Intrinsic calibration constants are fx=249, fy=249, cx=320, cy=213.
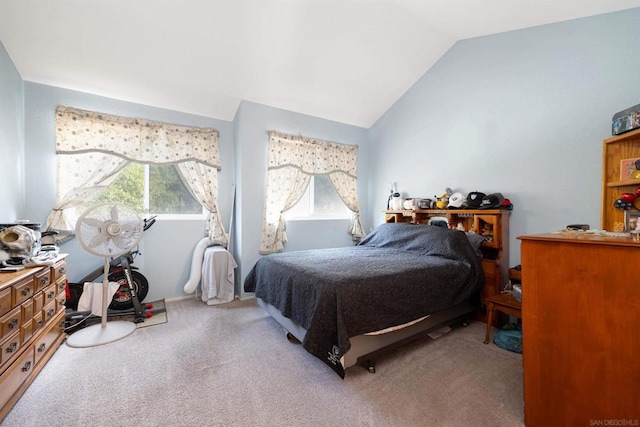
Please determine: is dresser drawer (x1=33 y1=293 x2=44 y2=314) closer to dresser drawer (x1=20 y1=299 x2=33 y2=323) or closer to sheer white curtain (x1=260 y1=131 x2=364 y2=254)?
dresser drawer (x1=20 y1=299 x2=33 y2=323)

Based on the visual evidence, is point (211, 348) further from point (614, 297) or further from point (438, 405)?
point (614, 297)

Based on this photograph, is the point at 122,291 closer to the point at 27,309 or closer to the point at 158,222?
the point at 158,222

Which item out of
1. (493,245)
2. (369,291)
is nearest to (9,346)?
(369,291)

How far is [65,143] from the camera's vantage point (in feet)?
8.53

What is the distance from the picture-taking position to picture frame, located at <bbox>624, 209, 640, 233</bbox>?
1737 mm

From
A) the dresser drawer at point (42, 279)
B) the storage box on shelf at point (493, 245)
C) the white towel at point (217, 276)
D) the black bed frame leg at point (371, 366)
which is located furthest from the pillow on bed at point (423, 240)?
the dresser drawer at point (42, 279)

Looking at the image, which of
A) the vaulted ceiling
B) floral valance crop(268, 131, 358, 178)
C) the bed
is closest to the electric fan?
the bed

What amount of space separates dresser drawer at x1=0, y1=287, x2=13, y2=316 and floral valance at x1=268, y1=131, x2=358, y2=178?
2560 mm

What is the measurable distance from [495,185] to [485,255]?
0.80m

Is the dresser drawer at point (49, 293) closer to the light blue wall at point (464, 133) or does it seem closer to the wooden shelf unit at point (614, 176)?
the light blue wall at point (464, 133)

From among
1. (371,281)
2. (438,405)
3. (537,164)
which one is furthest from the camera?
(537,164)

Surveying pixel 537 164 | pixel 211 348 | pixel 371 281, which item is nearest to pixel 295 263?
pixel 371 281

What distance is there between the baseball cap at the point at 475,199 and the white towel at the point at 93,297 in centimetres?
378

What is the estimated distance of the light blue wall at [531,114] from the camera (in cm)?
214
